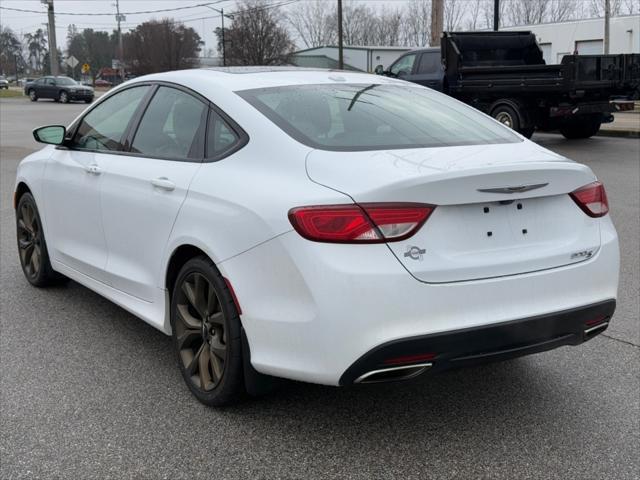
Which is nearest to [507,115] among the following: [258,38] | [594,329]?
[594,329]

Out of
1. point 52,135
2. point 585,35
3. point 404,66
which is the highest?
point 585,35

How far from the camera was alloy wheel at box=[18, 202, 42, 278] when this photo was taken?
5.29 metres

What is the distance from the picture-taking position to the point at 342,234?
2723mm

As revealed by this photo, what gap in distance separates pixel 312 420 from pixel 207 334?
2.04 ft

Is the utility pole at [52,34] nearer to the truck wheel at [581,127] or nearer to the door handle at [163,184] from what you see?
the truck wheel at [581,127]

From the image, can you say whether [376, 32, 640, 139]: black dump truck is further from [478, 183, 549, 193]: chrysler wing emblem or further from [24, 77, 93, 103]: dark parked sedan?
[24, 77, 93, 103]: dark parked sedan

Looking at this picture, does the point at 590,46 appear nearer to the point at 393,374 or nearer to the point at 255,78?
the point at 255,78

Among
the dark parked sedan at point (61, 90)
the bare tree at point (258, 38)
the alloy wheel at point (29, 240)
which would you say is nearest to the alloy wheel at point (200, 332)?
the alloy wheel at point (29, 240)

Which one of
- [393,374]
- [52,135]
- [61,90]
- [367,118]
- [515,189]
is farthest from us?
[61,90]

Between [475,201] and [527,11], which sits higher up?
[527,11]

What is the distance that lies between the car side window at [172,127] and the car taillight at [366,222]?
1.02 metres

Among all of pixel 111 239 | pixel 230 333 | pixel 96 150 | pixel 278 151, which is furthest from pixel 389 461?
pixel 96 150

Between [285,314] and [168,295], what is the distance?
3.30 feet

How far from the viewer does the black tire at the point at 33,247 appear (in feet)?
17.1
